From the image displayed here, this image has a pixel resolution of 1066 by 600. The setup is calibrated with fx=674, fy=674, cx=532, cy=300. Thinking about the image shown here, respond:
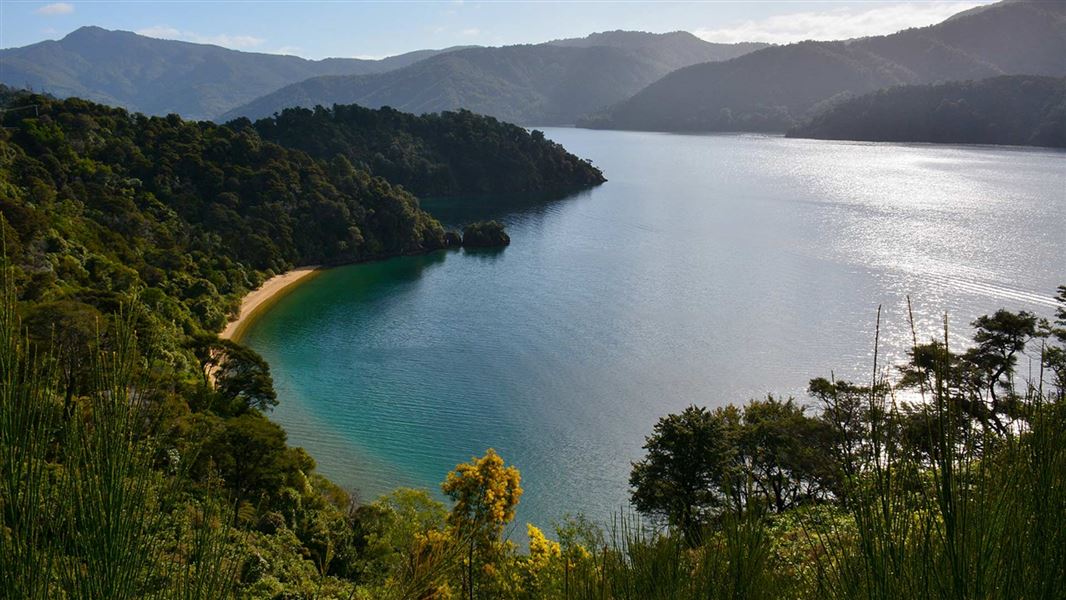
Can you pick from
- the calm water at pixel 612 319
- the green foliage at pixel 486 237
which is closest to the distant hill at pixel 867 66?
the calm water at pixel 612 319

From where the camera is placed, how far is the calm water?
26.1m

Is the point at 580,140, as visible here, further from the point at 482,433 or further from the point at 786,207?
the point at 482,433

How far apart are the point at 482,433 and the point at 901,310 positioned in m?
25.5

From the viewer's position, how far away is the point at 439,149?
309ft

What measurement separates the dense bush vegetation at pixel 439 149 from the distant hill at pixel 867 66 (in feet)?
312

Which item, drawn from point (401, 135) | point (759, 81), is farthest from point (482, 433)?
point (759, 81)

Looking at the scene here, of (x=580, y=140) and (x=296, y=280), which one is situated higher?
(x=580, y=140)

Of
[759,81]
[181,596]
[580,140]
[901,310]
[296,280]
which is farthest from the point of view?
[759,81]

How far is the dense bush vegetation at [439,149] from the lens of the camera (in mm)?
83188

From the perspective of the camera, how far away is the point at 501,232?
207 ft

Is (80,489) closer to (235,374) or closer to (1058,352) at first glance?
(1058,352)

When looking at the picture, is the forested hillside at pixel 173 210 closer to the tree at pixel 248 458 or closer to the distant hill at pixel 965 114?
the tree at pixel 248 458

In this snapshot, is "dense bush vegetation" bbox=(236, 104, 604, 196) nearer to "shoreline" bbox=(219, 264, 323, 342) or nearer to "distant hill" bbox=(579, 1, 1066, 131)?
"shoreline" bbox=(219, 264, 323, 342)

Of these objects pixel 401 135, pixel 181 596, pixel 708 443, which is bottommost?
pixel 708 443
